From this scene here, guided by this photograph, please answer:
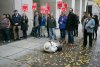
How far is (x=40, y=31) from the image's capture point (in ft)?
55.5

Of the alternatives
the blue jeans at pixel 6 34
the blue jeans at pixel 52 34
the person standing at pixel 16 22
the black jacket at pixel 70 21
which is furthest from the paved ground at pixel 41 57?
the blue jeans at pixel 52 34

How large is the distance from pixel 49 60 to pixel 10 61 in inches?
64.1

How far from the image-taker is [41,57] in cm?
1092

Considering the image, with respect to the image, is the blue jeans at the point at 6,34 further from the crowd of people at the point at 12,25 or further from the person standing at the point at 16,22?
the person standing at the point at 16,22

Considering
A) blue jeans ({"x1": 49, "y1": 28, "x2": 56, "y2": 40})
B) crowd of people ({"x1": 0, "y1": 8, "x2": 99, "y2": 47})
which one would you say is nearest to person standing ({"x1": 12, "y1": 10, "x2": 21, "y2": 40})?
crowd of people ({"x1": 0, "y1": 8, "x2": 99, "y2": 47})

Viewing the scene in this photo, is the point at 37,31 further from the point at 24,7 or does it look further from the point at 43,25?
the point at 24,7

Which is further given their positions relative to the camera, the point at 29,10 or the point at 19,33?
the point at 29,10

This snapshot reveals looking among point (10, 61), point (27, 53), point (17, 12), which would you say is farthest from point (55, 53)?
point (17, 12)

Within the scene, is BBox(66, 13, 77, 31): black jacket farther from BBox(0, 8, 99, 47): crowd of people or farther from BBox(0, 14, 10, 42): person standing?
BBox(0, 14, 10, 42): person standing

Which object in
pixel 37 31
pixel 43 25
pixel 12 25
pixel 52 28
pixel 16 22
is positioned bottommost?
pixel 37 31

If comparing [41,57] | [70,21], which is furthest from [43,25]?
[41,57]

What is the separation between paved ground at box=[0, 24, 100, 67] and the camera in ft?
31.7

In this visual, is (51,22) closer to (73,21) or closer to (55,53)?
(73,21)

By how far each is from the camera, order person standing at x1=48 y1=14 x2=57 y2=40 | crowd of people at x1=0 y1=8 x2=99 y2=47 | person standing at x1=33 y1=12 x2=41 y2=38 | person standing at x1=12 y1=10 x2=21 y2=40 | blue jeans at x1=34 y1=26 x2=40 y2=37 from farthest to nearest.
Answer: blue jeans at x1=34 y1=26 x2=40 y2=37, person standing at x1=33 y1=12 x2=41 y2=38, person standing at x1=48 y1=14 x2=57 y2=40, person standing at x1=12 y1=10 x2=21 y2=40, crowd of people at x1=0 y1=8 x2=99 y2=47
